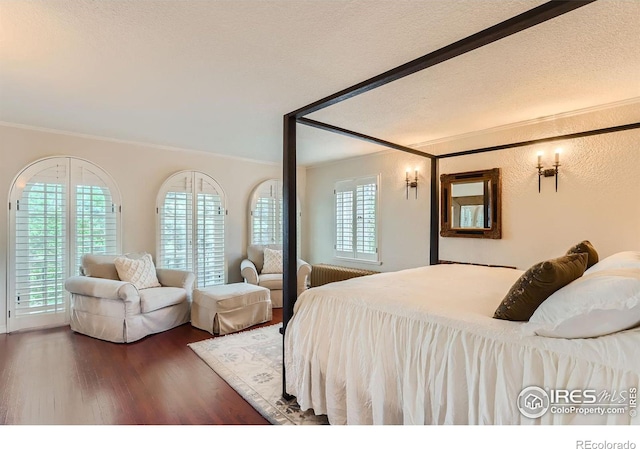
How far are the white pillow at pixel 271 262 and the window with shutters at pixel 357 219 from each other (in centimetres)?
110

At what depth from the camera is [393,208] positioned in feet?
15.2

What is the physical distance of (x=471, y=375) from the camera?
1339 millimetres

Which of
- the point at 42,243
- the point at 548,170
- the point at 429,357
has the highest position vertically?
the point at 548,170

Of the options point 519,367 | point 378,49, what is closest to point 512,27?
point 378,49

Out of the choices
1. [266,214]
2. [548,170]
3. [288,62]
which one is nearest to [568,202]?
[548,170]

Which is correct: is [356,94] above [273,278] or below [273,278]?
above

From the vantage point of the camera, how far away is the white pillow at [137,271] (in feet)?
12.0

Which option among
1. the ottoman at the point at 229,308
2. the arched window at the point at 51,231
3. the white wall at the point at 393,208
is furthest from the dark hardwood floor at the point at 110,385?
the white wall at the point at 393,208

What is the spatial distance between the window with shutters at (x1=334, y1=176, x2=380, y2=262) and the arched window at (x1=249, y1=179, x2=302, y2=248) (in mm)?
1059

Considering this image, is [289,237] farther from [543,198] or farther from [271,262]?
[271,262]

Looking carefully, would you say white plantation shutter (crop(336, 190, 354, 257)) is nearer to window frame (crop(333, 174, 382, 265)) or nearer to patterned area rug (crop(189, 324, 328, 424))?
window frame (crop(333, 174, 382, 265))

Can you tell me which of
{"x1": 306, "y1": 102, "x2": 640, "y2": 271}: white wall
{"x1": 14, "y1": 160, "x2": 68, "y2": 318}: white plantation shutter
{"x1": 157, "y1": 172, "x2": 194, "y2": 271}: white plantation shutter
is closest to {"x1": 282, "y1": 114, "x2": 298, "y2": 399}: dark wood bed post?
{"x1": 306, "y1": 102, "x2": 640, "y2": 271}: white wall

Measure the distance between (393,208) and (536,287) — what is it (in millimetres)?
3307

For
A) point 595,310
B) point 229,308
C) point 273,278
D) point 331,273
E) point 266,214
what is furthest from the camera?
point 266,214
